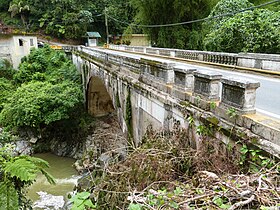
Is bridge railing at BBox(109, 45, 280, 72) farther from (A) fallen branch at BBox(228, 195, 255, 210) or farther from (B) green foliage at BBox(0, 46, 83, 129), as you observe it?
(B) green foliage at BBox(0, 46, 83, 129)

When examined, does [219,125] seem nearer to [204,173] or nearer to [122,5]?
[204,173]

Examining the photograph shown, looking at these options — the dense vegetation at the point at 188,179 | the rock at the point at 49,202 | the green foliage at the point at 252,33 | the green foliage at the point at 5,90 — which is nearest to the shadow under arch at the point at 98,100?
the green foliage at the point at 5,90

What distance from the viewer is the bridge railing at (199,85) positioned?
393cm

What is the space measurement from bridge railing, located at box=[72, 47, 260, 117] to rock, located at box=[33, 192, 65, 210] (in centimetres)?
780

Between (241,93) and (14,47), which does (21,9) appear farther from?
(241,93)

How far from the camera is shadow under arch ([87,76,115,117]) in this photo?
1876 centimetres

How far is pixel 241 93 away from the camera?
155 inches

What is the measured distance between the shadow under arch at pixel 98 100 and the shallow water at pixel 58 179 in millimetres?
4907

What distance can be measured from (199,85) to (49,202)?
10.5 meters

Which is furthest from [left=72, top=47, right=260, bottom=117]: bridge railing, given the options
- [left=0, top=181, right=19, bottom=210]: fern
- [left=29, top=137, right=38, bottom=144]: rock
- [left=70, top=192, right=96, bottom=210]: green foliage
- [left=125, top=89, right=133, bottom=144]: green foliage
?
[left=29, top=137, right=38, bottom=144]: rock

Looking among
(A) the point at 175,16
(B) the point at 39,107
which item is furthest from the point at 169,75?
(A) the point at 175,16

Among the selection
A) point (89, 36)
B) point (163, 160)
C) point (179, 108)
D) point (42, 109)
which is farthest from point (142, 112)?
point (89, 36)

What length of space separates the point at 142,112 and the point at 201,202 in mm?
4811

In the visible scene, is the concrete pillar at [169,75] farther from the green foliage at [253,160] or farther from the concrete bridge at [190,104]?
the green foliage at [253,160]
